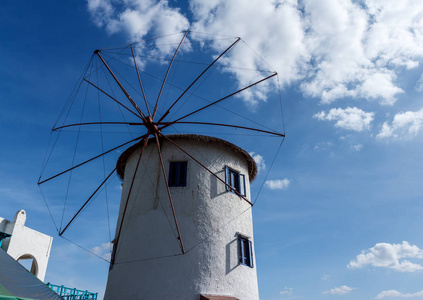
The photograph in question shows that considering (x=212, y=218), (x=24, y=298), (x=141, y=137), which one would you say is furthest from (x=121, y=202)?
(x=24, y=298)

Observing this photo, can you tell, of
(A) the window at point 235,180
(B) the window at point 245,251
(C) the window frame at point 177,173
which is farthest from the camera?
(A) the window at point 235,180

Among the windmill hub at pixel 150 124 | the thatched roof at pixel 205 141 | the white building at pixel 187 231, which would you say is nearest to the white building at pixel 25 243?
the thatched roof at pixel 205 141

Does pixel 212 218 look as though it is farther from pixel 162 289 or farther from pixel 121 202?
pixel 121 202

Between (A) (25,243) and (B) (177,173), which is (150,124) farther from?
(A) (25,243)

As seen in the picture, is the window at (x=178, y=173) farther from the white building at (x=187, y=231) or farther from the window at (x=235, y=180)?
the window at (x=235, y=180)

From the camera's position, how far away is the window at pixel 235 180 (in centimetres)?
1631

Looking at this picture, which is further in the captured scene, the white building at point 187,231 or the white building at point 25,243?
the white building at point 25,243

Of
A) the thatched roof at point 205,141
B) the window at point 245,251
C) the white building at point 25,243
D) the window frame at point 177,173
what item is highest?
the thatched roof at point 205,141

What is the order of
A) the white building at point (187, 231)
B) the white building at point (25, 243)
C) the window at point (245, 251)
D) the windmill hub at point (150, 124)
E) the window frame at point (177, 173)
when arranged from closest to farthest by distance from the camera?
1. the white building at point (187, 231)
2. the windmill hub at point (150, 124)
3. the window at point (245, 251)
4. the window frame at point (177, 173)
5. the white building at point (25, 243)

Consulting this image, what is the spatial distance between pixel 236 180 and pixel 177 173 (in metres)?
2.92

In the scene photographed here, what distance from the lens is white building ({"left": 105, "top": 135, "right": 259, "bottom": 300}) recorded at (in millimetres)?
13469

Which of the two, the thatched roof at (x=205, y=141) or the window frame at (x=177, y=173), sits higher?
the thatched roof at (x=205, y=141)

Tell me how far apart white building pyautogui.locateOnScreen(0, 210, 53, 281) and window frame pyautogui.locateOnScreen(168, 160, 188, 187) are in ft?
28.6

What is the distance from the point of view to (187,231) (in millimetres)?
14320
